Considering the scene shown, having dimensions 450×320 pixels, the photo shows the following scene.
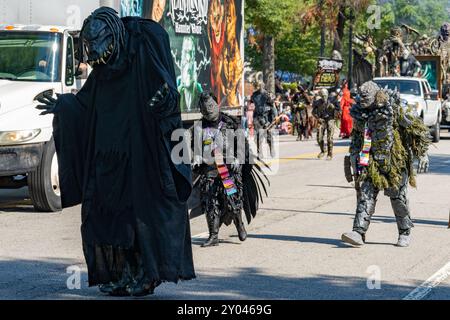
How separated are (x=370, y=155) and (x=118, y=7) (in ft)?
19.9

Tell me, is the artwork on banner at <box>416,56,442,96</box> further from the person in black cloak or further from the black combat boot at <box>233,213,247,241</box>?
the person in black cloak

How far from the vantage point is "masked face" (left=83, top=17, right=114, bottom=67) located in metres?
7.27

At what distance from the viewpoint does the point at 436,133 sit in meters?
33.1


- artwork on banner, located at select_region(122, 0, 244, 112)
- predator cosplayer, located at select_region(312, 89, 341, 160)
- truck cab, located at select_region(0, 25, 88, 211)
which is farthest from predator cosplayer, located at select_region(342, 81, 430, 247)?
predator cosplayer, located at select_region(312, 89, 341, 160)

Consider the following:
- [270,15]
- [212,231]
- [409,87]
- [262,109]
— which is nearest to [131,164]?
[212,231]

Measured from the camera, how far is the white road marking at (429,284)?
8.19 m

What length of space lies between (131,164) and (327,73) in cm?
3383

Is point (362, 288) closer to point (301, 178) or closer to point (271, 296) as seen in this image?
point (271, 296)

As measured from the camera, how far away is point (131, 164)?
7.48 m

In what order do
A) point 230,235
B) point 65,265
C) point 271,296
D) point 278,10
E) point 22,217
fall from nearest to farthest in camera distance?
point 271,296 < point 65,265 < point 230,235 < point 22,217 < point 278,10

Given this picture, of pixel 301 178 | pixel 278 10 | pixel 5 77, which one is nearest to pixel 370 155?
pixel 5 77

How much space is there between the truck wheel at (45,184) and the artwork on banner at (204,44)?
362cm

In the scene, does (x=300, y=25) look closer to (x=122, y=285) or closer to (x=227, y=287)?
(x=227, y=287)

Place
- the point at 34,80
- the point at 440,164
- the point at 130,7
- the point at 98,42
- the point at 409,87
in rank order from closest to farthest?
the point at 98,42
the point at 34,80
the point at 130,7
the point at 440,164
the point at 409,87
